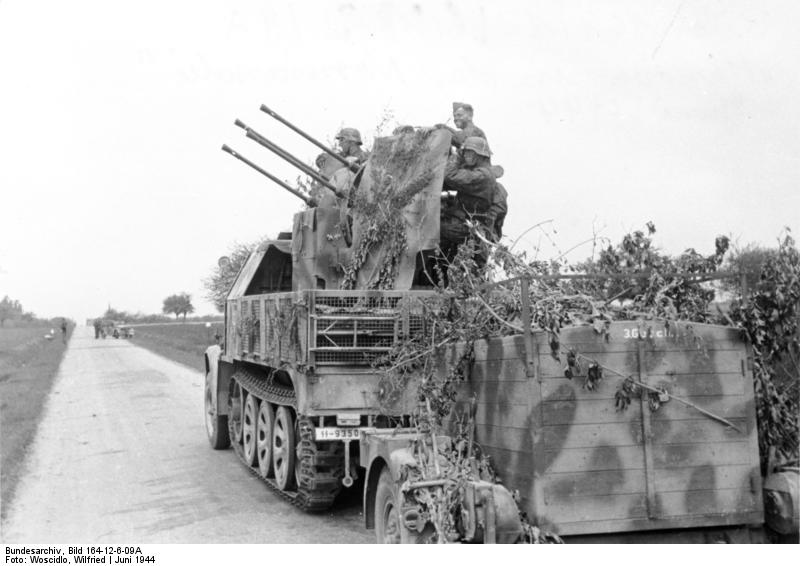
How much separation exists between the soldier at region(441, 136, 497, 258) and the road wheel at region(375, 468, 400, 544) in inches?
111

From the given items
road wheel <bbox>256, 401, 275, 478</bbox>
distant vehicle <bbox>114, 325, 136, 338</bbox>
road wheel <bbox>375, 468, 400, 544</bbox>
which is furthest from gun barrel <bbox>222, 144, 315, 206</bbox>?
distant vehicle <bbox>114, 325, 136, 338</bbox>

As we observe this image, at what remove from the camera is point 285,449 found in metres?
8.82

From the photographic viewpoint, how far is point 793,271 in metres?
5.07

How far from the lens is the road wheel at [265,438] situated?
9.56 meters

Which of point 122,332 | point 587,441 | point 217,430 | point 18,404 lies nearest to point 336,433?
point 587,441

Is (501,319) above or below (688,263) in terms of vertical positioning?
below

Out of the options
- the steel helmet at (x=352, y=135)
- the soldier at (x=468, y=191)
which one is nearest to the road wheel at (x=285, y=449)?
the soldier at (x=468, y=191)

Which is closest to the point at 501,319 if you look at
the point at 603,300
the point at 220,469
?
the point at 603,300

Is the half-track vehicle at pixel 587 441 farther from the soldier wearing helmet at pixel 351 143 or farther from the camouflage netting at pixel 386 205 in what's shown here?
the soldier wearing helmet at pixel 351 143

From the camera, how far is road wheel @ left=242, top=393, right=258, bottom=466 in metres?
10.3

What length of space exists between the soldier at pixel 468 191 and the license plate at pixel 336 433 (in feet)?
6.64

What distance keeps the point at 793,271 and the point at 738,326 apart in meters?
0.46

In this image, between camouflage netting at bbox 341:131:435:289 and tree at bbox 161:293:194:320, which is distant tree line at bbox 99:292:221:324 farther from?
camouflage netting at bbox 341:131:435:289
